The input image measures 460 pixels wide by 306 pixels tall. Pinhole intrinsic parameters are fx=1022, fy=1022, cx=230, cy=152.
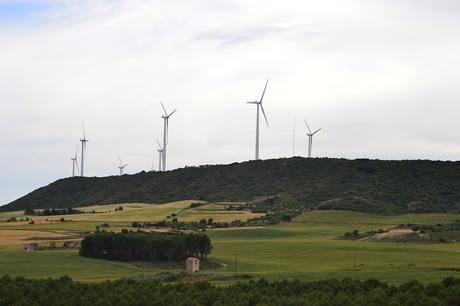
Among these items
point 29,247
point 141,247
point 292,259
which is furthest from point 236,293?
point 29,247

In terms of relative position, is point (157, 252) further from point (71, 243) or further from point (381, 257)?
point (381, 257)

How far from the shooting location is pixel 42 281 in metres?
93.4

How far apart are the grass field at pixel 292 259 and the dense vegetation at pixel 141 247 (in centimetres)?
247

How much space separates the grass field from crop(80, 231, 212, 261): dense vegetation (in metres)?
2.47

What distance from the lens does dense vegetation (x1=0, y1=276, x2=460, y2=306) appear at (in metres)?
76.9

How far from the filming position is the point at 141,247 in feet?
433

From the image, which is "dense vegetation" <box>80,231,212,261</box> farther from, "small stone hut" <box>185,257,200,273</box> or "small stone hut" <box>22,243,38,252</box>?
"small stone hut" <box>185,257,200,273</box>

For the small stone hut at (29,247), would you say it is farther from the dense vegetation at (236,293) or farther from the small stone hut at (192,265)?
the dense vegetation at (236,293)

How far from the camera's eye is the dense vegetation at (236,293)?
7694 centimetres

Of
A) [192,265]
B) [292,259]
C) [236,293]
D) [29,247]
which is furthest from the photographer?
[29,247]

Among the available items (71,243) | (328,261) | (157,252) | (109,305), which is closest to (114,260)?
(157,252)

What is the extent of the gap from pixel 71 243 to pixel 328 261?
40.0 meters

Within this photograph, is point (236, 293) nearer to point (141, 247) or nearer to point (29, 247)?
point (141, 247)

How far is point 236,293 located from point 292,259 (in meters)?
46.9
